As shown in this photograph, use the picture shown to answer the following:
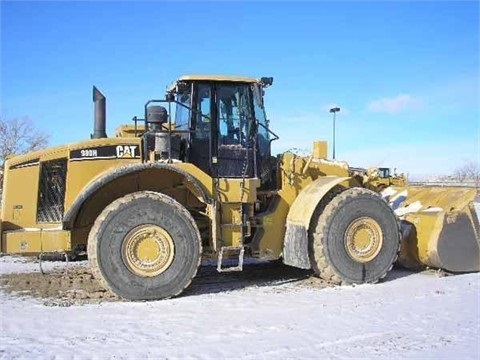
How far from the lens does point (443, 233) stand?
8.20 meters

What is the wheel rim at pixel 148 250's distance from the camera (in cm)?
699

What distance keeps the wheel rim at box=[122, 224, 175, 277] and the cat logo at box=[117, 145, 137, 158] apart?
1.04 m

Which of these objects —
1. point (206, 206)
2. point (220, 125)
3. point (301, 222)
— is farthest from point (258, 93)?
point (301, 222)

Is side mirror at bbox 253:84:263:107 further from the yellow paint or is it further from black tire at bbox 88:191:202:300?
the yellow paint

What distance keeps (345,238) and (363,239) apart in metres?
0.34

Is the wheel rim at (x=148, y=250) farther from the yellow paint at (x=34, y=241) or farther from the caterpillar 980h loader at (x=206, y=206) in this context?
the yellow paint at (x=34, y=241)

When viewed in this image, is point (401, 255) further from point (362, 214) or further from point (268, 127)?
point (268, 127)

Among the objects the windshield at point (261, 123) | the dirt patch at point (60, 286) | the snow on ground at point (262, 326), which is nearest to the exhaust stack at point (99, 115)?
the dirt patch at point (60, 286)

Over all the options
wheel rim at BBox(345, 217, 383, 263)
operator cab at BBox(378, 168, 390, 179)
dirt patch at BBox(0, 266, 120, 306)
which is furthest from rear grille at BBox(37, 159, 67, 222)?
operator cab at BBox(378, 168, 390, 179)

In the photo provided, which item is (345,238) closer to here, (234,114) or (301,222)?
(301,222)

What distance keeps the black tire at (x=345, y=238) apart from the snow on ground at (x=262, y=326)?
0.99ft

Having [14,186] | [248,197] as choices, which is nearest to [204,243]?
[248,197]

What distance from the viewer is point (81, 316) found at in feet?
20.1

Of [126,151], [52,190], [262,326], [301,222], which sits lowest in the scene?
[262,326]
